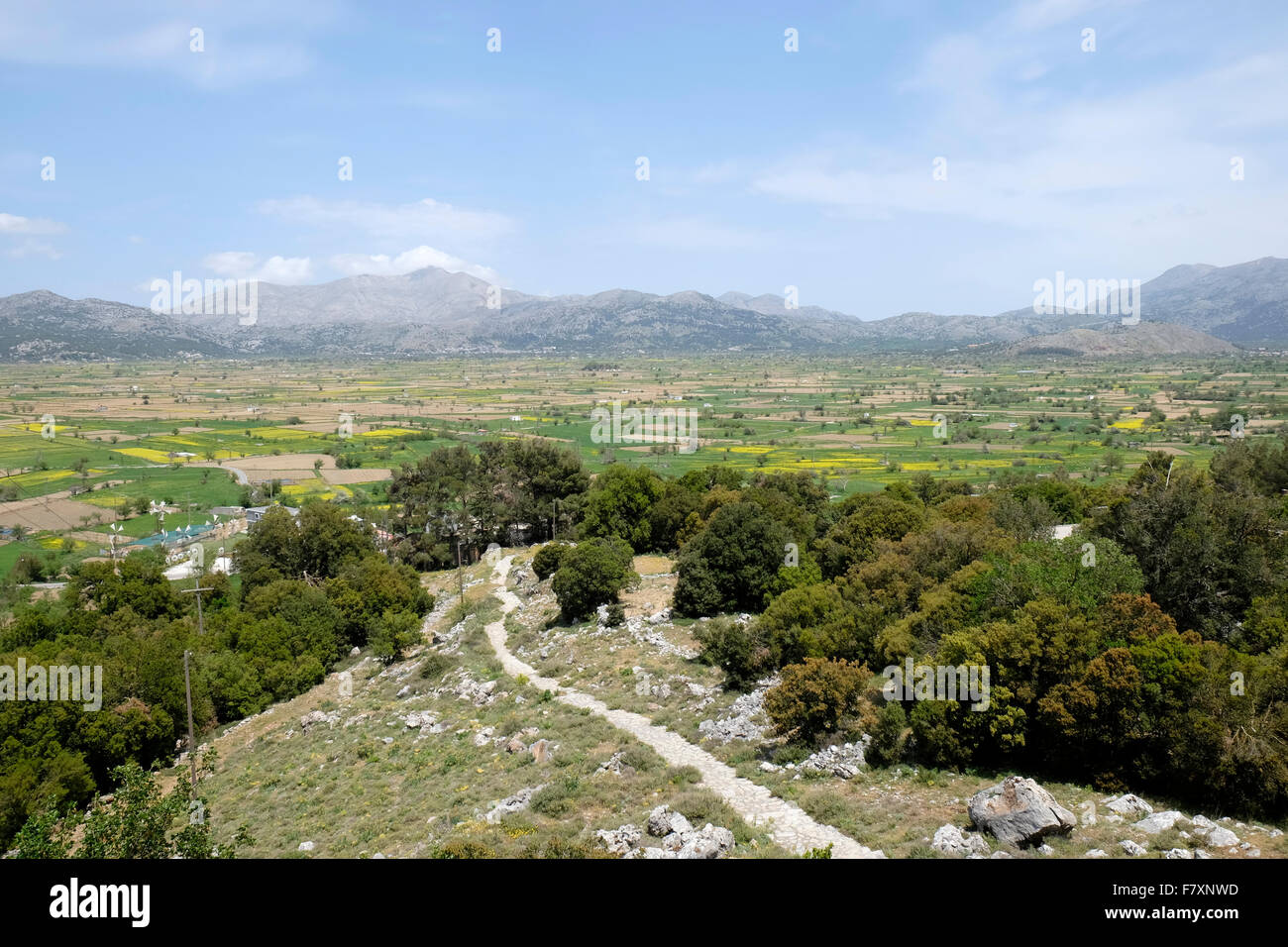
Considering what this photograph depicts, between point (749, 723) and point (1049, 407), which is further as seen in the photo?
point (1049, 407)

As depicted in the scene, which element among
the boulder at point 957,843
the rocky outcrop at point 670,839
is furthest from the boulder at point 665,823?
the boulder at point 957,843

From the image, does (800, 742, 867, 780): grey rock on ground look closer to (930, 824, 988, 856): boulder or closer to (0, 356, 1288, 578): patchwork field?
(930, 824, 988, 856): boulder

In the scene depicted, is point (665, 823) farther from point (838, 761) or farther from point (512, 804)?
point (838, 761)

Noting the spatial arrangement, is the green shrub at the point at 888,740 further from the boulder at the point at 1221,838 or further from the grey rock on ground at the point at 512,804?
the grey rock on ground at the point at 512,804

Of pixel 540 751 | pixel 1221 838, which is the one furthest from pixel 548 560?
pixel 1221 838

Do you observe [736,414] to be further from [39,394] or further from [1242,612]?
[39,394]
